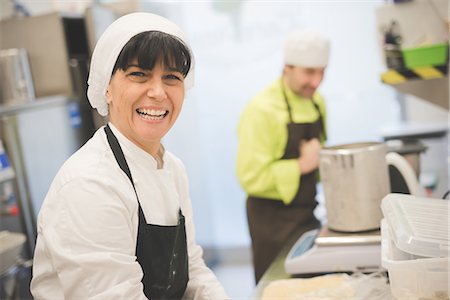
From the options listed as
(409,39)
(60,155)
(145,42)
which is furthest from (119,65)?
(60,155)

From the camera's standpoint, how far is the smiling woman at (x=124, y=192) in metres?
1.13

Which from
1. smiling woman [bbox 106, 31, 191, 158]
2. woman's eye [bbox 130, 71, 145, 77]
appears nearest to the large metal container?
smiling woman [bbox 106, 31, 191, 158]

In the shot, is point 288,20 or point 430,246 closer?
point 430,246

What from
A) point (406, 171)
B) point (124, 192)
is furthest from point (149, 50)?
point (406, 171)

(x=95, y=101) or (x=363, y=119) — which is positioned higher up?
(x=95, y=101)

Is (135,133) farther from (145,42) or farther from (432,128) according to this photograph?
(432,128)

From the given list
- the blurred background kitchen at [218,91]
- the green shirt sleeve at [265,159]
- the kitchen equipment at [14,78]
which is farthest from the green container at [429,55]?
the kitchen equipment at [14,78]

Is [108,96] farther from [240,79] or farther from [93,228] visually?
[240,79]

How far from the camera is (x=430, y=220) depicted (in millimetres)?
1252

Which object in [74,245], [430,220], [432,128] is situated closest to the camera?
[74,245]

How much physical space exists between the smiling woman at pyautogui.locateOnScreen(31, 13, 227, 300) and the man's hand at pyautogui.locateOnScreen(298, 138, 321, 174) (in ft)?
3.05

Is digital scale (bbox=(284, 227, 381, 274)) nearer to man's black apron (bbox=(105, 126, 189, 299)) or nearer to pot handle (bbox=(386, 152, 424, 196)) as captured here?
pot handle (bbox=(386, 152, 424, 196))

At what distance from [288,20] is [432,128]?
53.4 inches

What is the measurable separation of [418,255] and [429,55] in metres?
1.10
